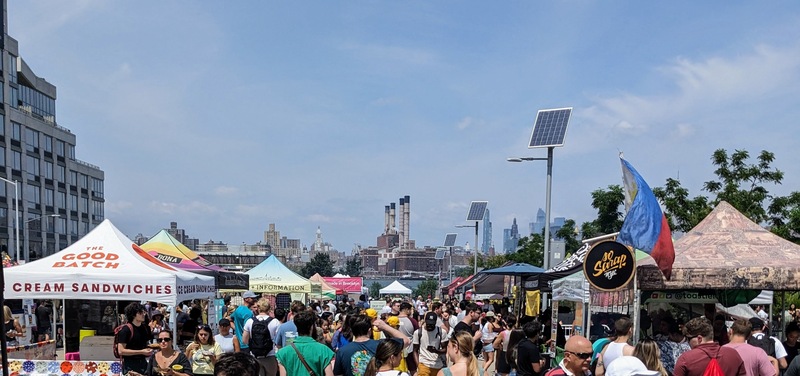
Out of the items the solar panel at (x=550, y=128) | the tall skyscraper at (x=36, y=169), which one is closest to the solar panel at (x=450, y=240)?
the tall skyscraper at (x=36, y=169)

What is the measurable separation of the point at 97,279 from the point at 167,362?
5.46m

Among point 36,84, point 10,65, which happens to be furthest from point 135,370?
point 36,84

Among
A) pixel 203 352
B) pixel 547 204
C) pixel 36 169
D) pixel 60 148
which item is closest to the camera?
pixel 203 352

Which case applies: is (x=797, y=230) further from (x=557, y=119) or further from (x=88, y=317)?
(x=88, y=317)

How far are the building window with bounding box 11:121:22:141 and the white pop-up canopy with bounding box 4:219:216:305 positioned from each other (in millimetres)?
62137

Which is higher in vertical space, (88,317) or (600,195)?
(600,195)

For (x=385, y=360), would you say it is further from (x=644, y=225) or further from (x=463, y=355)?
(x=644, y=225)

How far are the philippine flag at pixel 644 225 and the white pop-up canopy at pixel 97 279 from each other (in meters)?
→ 7.16

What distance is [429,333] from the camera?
12008 mm

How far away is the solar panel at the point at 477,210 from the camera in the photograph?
5219 cm

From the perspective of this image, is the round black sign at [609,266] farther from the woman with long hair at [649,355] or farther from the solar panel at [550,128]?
the solar panel at [550,128]

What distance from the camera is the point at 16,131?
7144 cm

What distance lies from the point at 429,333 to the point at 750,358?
4.93 m

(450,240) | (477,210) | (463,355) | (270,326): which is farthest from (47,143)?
(463,355)
